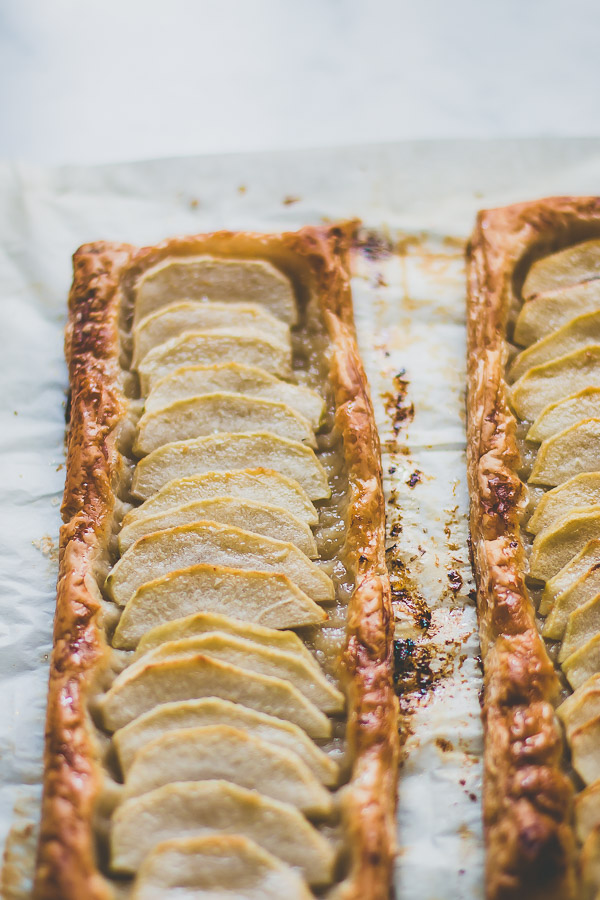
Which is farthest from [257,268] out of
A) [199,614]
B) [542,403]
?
[199,614]

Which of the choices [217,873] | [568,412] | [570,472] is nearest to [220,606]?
[217,873]

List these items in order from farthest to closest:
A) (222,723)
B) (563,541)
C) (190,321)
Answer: (190,321) → (563,541) → (222,723)

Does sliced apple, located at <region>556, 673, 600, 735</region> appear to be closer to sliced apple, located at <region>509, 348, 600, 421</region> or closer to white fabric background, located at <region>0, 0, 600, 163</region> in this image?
sliced apple, located at <region>509, 348, 600, 421</region>

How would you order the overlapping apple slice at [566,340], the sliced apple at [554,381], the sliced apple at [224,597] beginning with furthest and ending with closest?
1. the overlapping apple slice at [566,340]
2. the sliced apple at [554,381]
3. the sliced apple at [224,597]

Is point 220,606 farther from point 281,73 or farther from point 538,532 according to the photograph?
point 281,73

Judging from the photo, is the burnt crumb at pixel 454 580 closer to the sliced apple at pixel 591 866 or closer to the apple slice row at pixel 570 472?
the apple slice row at pixel 570 472

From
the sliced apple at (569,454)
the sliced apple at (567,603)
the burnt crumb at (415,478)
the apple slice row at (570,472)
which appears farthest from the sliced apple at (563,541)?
the burnt crumb at (415,478)
